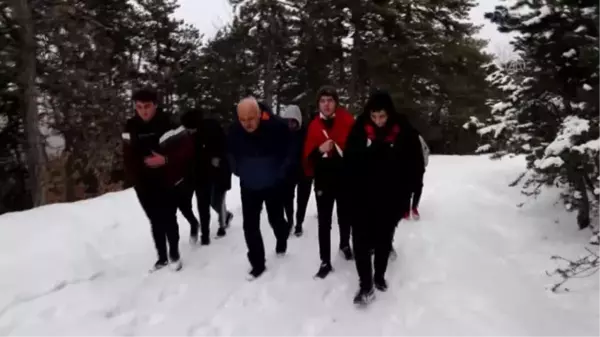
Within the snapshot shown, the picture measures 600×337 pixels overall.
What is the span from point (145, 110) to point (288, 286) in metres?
2.33

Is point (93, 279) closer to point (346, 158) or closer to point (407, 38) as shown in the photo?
point (346, 158)

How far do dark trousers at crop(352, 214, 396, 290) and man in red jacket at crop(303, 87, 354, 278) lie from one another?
0.66 metres

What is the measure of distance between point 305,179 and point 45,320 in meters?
3.37

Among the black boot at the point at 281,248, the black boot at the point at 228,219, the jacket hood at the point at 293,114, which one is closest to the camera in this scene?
the black boot at the point at 281,248

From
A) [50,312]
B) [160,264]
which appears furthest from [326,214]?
[50,312]

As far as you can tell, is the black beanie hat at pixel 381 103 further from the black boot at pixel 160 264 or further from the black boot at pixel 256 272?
the black boot at pixel 160 264

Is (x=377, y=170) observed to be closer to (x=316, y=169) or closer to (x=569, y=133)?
(x=316, y=169)

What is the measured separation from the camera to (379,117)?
192 inches

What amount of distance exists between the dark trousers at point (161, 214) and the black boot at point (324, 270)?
1646 millimetres

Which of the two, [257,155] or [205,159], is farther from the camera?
[205,159]

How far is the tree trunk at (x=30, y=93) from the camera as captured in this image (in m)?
11.9

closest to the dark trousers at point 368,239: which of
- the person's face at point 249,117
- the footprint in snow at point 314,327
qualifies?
the footprint in snow at point 314,327

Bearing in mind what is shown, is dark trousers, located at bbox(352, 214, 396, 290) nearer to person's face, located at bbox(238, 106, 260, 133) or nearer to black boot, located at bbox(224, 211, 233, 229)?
person's face, located at bbox(238, 106, 260, 133)

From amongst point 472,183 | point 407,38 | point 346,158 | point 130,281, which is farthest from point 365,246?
point 407,38
